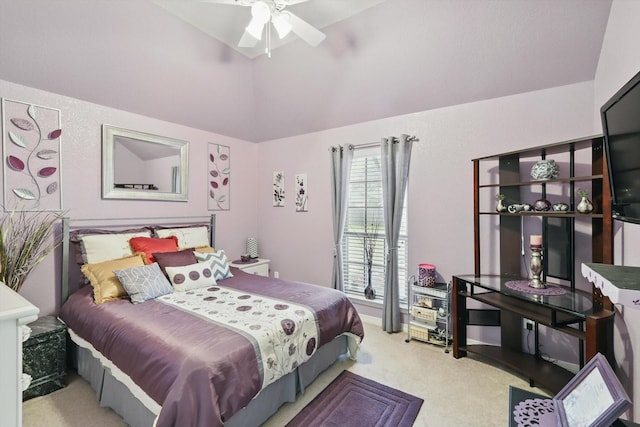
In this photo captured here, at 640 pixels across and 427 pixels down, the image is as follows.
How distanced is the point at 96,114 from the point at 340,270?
3200 millimetres

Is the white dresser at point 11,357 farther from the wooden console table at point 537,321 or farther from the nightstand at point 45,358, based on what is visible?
the wooden console table at point 537,321

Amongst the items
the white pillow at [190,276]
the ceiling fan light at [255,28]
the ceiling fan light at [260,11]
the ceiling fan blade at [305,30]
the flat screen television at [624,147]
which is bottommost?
the white pillow at [190,276]

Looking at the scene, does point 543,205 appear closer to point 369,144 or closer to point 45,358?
point 369,144

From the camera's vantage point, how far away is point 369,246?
3766mm

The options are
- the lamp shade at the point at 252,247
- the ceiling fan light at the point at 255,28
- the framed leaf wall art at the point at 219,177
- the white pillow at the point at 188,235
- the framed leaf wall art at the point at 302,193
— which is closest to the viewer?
the ceiling fan light at the point at 255,28

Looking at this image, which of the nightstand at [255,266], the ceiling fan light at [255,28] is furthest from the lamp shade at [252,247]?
the ceiling fan light at [255,28]

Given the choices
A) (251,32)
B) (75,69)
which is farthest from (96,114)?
(251,32)

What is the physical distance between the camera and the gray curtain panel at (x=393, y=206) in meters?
3.31

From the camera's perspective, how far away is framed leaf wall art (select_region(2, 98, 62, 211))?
2426mm

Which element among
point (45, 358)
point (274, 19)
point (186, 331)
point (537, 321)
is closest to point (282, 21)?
point (274, 19)

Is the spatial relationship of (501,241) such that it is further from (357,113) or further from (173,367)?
(173,367)

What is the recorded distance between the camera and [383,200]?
3.48m

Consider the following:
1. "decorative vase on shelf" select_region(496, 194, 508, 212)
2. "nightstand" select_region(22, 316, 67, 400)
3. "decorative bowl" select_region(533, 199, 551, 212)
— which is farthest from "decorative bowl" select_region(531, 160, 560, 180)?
"nightstand" select_region(22, 316, 67, 400)

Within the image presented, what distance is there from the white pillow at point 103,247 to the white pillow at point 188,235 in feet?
1.37
